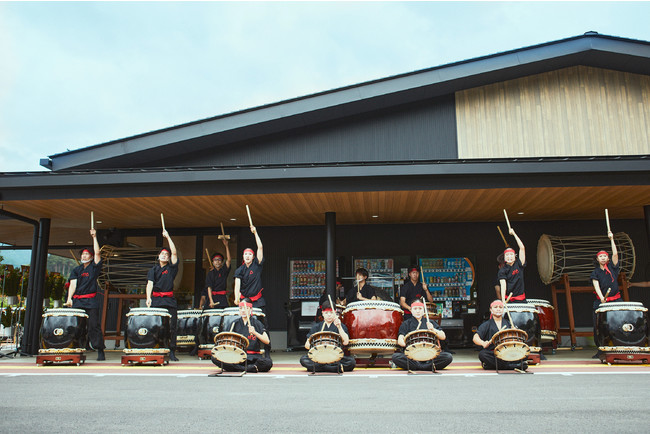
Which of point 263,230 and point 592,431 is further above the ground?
point 263,230

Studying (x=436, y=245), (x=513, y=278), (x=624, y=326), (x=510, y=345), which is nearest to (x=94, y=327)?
(x=510, y=345)

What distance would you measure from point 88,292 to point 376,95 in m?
6.77

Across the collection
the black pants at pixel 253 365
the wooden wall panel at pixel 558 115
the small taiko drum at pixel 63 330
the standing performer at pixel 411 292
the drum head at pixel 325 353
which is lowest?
the black pants at pixel 253 365

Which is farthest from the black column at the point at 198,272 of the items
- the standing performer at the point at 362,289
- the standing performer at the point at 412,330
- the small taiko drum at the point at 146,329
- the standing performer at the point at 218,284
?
the standing performer at the point at 412,330

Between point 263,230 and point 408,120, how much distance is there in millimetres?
4036

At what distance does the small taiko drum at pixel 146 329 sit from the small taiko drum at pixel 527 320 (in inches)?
203

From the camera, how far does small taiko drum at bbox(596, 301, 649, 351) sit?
7555mm

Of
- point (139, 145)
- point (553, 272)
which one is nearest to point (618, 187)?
point (553, 272)

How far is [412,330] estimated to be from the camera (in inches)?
294

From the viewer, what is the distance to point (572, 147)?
11406 mm

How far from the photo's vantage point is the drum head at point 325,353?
686 cm

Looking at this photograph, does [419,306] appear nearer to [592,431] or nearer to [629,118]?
[592,431]

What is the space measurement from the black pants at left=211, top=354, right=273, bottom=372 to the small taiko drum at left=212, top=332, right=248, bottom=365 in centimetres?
20

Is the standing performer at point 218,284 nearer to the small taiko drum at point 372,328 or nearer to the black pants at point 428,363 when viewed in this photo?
the small taiko drum at point 372,328
